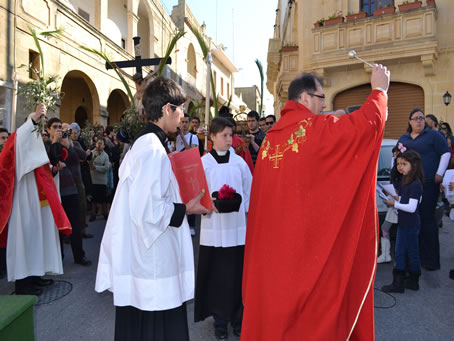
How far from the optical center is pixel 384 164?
646 cm

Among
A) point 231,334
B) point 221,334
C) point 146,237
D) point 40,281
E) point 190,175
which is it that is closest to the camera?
point 146,237

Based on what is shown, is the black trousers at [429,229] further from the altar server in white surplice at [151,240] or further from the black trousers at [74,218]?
the black trousers at [74,218]

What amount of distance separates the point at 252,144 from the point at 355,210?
4.19 m

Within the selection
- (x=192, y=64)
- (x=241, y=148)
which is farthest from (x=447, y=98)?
(x=192, y=64)

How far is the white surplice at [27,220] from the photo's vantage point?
4.23m

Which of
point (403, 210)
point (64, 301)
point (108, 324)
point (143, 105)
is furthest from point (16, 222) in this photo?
point (403, 210)

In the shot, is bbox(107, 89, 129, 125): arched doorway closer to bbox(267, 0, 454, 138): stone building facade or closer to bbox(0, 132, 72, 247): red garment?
bbox(267, 0, 454, 138): stone building facade

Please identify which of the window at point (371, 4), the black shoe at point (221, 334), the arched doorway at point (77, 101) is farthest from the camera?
the arched doorway at point (77, 101)

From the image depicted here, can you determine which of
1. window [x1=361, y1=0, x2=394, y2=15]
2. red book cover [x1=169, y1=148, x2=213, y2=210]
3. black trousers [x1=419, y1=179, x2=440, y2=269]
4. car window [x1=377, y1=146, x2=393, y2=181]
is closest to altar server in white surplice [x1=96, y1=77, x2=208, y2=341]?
red book cover [x1=169, y1=148, x2=213, y2=210]

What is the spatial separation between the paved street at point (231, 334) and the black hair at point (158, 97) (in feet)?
7.16

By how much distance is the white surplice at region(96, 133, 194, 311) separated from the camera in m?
2.05

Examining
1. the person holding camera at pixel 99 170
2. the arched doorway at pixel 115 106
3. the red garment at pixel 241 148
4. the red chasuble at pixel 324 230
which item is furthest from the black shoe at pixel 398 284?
the arched doorway at pixel 115 106

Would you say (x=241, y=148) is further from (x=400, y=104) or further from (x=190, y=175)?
(x=400, y=104)

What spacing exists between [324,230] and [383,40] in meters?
12.8
